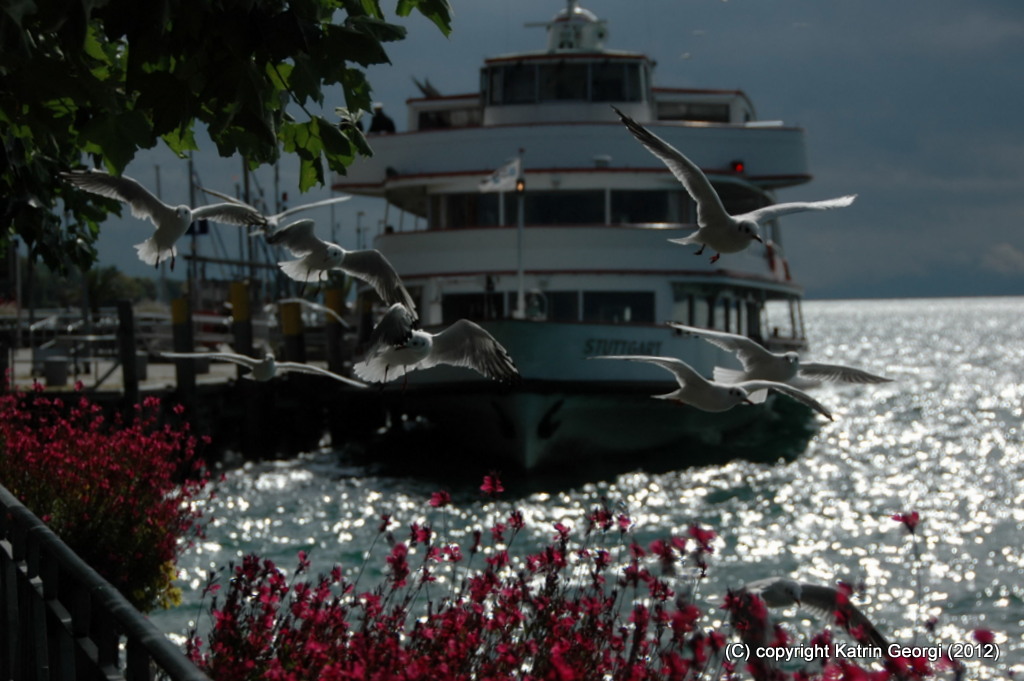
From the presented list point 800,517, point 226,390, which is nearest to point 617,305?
point 800,517

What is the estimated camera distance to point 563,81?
2498cm

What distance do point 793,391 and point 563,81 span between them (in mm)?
19529

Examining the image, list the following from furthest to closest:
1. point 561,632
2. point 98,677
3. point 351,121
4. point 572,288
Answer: point 572,288
point 351,121
point 561,632
point 98,677

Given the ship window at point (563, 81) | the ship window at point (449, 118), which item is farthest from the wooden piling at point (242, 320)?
the ship window at point (563, 81)

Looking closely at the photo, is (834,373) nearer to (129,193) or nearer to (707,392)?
(707,392)

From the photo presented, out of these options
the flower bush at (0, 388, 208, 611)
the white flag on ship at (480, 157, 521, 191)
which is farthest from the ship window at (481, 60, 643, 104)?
the flower bush at (0, 388, 208, 611)

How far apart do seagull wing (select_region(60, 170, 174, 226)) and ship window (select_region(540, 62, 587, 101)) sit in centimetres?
1788

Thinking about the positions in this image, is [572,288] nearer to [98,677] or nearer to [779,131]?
[779,131]

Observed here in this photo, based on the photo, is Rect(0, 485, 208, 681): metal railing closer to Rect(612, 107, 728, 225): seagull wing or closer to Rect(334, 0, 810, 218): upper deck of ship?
Rect(612, 107, 728, 225): seagull wing

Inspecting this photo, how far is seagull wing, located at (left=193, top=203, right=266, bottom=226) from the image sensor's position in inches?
299

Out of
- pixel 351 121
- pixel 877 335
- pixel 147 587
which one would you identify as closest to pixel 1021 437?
pixel 147 587

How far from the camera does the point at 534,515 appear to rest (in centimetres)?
1800

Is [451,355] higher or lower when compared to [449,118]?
lower

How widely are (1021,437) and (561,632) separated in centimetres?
2975
